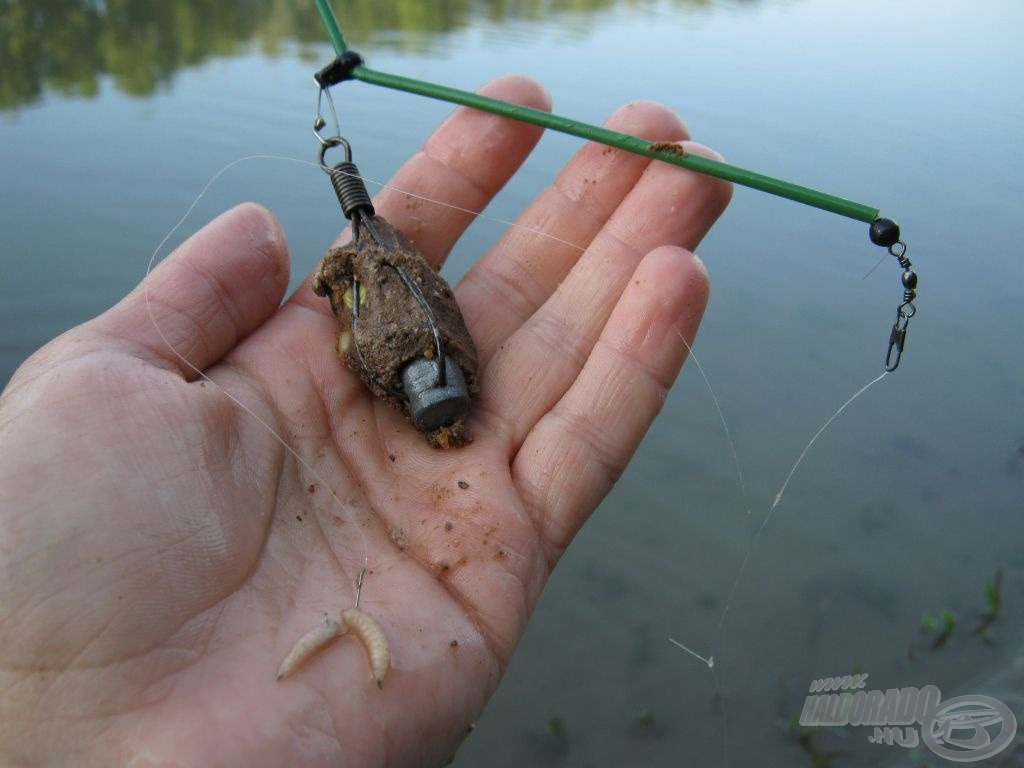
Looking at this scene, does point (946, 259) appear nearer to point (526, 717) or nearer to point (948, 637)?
point (948, 637)

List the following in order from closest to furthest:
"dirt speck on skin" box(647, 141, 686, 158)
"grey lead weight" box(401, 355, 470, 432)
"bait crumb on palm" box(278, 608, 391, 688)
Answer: "bait crumb on palm" box(278, 608, 391, 688)
"grey lead weight" box(401, 355, 470, 432)
"dirt speck on skin" box(647, 141, 686, 158)

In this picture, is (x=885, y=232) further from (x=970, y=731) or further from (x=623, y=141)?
(x=970, y=731)

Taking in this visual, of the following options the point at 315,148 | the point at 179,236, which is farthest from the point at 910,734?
the point at 315,148

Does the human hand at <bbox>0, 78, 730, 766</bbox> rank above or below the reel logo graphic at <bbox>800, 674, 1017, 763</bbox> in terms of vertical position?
above

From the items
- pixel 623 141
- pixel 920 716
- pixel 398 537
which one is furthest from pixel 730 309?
pixel 398 537

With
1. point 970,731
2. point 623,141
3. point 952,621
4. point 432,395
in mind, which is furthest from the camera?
point 952,621

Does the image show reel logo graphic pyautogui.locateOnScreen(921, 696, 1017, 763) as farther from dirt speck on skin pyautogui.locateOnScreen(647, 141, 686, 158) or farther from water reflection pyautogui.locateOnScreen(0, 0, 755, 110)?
water reflection pyautogui.locateOnScreen(0, 0, 755, 110)

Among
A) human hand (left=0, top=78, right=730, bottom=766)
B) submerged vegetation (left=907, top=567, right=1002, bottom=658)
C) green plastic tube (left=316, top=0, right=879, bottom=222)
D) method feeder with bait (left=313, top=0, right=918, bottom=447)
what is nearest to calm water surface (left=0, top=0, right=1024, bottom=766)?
submerged vegetation (left=907, top=567, right=1002, bottom=658)
